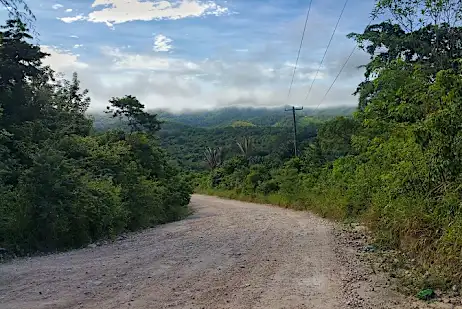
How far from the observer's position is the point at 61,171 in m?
12.9

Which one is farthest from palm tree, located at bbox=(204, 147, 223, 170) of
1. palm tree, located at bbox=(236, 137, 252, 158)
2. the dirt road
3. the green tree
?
the dirt road

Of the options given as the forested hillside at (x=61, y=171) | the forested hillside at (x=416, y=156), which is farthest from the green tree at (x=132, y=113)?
the forested hillside at (x=416, y=156)

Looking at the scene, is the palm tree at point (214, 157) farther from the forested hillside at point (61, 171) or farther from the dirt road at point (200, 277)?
the dirt road at point (200, 277)

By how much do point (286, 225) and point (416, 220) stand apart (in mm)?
8097

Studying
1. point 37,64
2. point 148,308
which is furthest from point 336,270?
point 37,64

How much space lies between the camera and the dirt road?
6.50 metres

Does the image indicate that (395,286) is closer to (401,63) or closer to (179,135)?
(401,63)

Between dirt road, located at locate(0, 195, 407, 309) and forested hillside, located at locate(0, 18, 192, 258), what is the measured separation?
1281 mm

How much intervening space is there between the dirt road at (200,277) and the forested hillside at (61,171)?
128 centimetres

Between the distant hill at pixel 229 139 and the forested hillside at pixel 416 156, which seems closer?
the forested hillside at pixel 416 156

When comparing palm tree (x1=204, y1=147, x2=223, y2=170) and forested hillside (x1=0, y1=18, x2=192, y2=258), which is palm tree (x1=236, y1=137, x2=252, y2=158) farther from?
forested hillside (x1=0, y1=18, x2=192, y2=258)

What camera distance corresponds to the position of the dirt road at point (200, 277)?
21.3 ft

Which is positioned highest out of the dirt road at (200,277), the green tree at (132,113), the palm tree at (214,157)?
the green tree at (132,113)

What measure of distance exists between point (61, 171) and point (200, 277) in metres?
6.76
